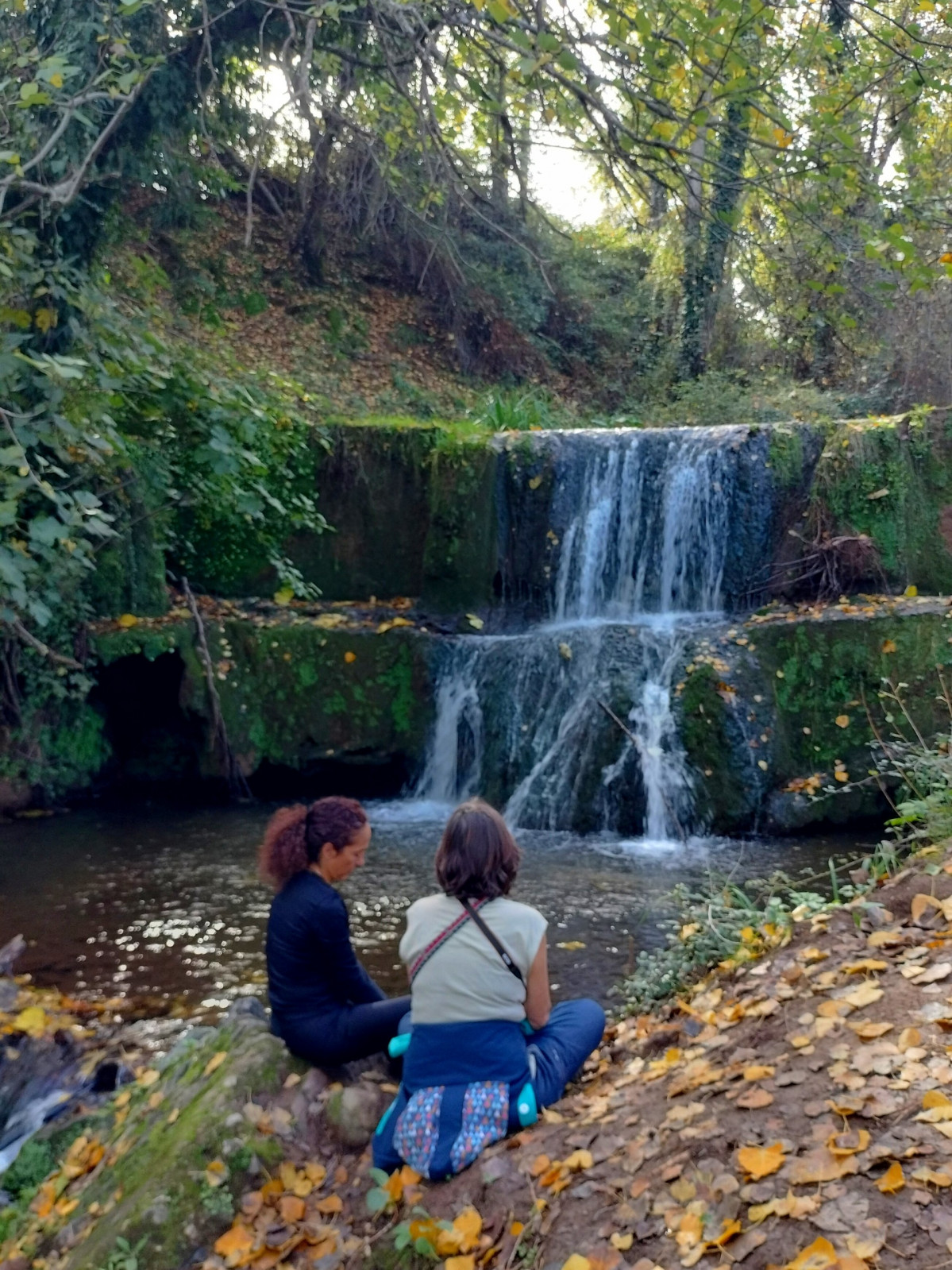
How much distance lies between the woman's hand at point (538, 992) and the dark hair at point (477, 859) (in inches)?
8.6

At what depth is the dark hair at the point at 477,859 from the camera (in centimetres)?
307

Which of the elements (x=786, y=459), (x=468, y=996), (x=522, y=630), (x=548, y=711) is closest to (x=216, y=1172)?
(x=468, y=996)

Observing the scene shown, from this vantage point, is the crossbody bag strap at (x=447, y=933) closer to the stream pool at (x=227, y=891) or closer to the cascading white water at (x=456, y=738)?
the stream pool at (x=227, y=891)

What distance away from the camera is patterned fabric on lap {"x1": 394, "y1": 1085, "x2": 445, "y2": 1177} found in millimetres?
2988

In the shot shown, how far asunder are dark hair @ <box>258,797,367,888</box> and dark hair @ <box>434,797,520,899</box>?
44 centimetres

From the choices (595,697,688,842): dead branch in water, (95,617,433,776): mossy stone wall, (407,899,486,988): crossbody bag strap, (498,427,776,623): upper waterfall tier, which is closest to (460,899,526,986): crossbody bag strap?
(407,899,486,988): crossbody bag strap

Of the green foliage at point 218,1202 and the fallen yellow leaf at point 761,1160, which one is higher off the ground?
the fallen yellow leaf at point 761,1160

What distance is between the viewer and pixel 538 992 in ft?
10.5

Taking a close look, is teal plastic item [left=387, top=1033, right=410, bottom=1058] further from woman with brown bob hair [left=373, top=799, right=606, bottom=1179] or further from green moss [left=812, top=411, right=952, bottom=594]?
green moss [left=812, top=411, right=952, bottom=594]

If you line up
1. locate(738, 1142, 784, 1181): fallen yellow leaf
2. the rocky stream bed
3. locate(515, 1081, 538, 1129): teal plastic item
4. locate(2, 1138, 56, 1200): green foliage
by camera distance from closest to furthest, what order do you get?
the rocky stream bed < locate(738, 1142, 784, 1181): fallen yellow leaf < locate(515, 1081, 538, 1129): teal plastic item < locate(2, 1138, 56, 1200): green foliage

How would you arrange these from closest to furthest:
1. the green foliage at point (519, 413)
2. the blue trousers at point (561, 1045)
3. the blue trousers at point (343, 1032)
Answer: the blue trousers at point (561, 1045), the blue trousers at point (343, 1032), the green foliage at point (519, 413)

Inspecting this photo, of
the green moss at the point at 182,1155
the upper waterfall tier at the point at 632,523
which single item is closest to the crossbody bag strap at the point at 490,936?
the green moss at the point at 182,1155

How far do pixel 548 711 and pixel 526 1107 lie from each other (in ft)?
21.2

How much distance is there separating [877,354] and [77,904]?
46.3 feet
